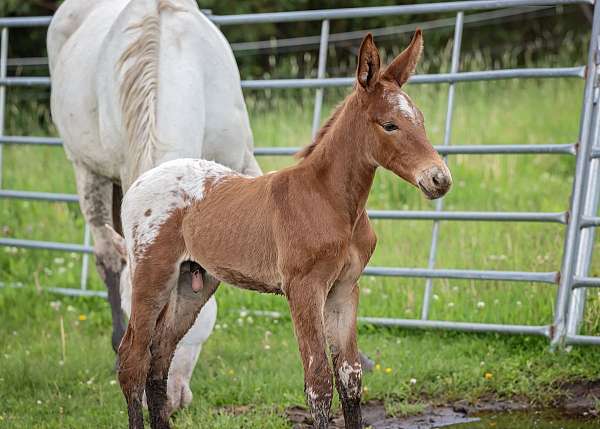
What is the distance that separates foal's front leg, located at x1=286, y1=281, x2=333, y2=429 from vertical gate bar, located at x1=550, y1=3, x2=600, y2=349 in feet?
6.91

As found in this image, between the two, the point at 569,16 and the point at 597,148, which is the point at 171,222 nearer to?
the point at 597,148

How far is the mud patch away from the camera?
12.9 ft

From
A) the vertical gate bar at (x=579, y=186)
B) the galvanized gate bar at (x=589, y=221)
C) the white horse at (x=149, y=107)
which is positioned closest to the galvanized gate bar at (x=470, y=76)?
the vertical gate bar at (x=579, y=186)

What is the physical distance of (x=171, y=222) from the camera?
3303mm

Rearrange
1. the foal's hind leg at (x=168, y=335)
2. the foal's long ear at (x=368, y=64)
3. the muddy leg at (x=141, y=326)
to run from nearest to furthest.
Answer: the foal's long ear at (x=368, y=64) → the muddy leg at (x=141, y=326) → the foal's hind leg at (x=168, y=335)

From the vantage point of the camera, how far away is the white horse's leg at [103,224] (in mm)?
5113

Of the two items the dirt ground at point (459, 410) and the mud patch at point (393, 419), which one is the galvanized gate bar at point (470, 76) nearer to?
the dirt ground at point (459, 410)

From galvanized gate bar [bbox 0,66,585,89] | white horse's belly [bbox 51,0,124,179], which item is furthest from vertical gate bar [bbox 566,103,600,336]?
white horse's belly [bbox 51,0,124,179]

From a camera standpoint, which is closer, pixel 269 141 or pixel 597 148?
pixel 597 148

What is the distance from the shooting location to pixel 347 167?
3.01 meters

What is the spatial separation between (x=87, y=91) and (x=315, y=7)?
9.44 meters

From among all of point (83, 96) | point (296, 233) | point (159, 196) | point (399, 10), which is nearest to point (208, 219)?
point (159, 196)

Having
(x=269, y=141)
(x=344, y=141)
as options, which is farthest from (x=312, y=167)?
(x=269, y=141)

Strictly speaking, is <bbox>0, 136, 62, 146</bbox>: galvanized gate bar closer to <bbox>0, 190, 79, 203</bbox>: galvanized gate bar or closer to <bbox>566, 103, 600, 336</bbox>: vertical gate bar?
<bbox>0, 190, 79, 203</bbox>: galvanized gate bar
